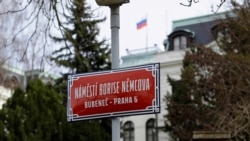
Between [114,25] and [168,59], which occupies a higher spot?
[168,59]

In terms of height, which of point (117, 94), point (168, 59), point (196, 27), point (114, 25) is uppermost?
point (196, 27)

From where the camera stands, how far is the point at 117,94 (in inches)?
255

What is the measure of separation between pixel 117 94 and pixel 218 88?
16175 mm

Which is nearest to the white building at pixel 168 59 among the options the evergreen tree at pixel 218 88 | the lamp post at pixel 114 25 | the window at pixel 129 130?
the window at pixel 129 130

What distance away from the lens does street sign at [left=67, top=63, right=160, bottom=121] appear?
6441mm

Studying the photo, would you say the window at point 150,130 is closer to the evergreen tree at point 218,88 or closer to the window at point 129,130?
the window at point 129,130

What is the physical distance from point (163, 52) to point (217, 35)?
47.9 ft

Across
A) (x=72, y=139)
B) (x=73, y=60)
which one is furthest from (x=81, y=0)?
(x=73, y=60)

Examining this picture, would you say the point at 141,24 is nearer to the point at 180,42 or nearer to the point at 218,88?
the point at 180,42

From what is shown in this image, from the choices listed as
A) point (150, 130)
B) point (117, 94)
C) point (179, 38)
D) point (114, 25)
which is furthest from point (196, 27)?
point (117, 94)

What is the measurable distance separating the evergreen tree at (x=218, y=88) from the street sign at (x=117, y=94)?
11160 millimetres

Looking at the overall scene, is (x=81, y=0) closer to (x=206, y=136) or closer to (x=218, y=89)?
(x=206, y=136)

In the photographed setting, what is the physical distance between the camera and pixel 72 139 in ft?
79.8

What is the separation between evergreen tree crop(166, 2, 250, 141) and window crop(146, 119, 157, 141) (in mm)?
10148
